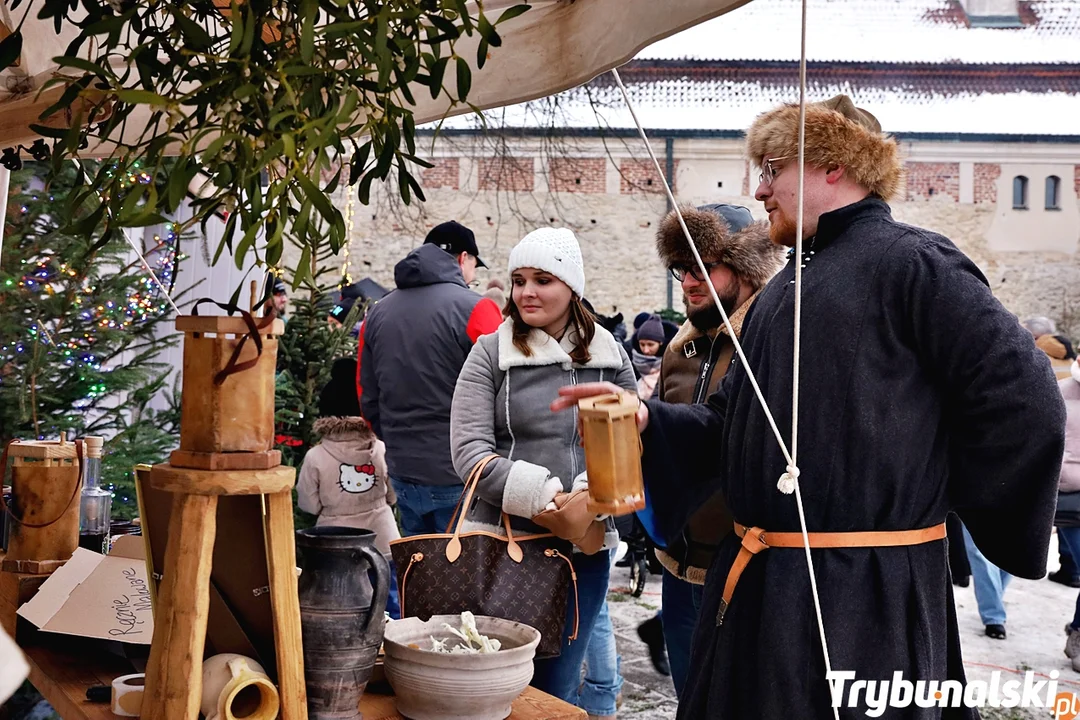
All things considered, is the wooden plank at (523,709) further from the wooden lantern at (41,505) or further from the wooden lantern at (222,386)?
the wooden lantern at (41,505)

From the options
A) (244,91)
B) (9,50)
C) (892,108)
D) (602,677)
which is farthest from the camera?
(892,108)

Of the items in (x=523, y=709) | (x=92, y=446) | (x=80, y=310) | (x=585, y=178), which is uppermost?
(x=585, y=178)

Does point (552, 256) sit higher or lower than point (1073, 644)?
higher

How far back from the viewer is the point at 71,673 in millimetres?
1895

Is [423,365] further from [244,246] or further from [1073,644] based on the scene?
[1073,644]

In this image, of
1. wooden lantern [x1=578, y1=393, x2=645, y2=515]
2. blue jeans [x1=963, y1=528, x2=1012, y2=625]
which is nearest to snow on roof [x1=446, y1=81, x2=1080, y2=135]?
blue jeans [x1=963, y1=528, x2=1012, y2=625]

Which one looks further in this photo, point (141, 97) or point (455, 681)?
point (455, 681)

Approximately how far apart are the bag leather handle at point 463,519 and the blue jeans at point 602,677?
97 cm

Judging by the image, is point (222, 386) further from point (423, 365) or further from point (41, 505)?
point (423, 365)

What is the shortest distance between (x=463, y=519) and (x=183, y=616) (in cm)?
138

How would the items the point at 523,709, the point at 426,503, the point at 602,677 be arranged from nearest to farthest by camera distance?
the point at 523,709 < the point at 602,677 < the point at 426,503

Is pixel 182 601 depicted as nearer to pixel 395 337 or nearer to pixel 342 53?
pixel 342 53

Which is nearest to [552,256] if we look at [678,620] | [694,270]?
[694,270]

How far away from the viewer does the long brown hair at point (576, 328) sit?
9.83 ft
